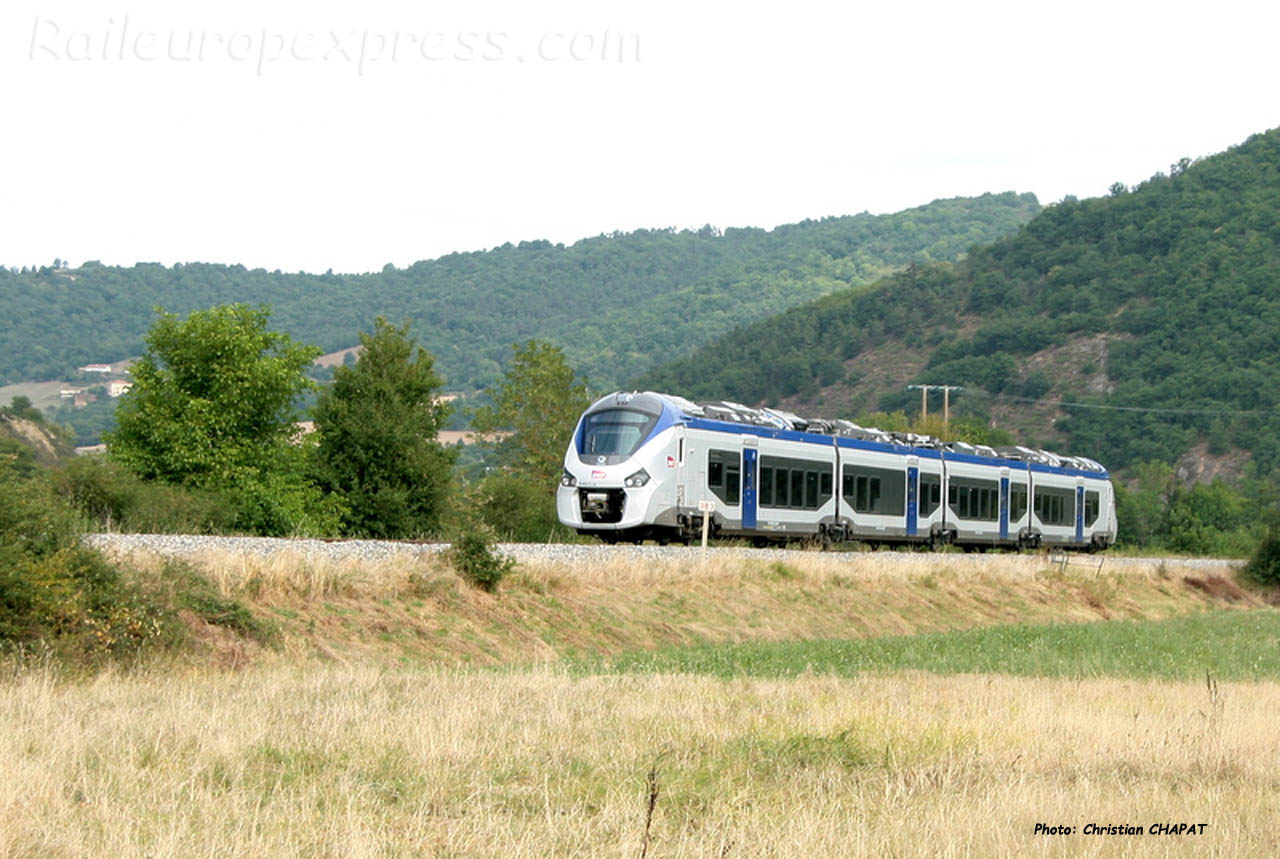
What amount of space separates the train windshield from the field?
31.9 ft

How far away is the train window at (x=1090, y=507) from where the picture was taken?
55.5 metres

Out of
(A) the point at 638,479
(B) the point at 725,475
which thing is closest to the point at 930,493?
(B) the point at 725,475

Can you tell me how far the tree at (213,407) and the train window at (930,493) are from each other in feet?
60.1

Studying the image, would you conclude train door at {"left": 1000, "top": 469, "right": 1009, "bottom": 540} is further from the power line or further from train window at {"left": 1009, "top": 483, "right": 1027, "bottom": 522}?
the power line

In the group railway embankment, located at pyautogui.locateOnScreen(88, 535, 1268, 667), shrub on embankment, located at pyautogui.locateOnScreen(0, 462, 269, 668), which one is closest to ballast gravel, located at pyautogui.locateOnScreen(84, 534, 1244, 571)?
railway embankment, located at pyautogui.locateOnScreen(88, 535, 1268, 667)

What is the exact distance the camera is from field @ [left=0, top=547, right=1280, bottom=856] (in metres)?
7.74

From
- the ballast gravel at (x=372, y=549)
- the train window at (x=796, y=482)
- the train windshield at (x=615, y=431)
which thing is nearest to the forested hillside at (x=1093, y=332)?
the train window at (x=796, y=482)

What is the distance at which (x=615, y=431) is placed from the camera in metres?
33.4

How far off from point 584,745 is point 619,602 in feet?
50.3

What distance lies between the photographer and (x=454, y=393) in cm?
19900

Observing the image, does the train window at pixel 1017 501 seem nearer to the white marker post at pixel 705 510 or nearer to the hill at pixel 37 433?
the white marker post at pixel 705 510

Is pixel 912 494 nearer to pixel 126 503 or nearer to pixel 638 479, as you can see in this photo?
pixel 638 479

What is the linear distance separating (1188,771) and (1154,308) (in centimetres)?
11690

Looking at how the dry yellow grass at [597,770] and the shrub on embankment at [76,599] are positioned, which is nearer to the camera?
the dry yellow grass at [597,770]
